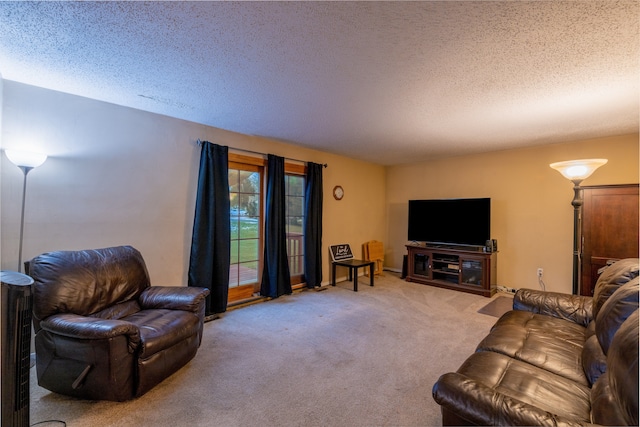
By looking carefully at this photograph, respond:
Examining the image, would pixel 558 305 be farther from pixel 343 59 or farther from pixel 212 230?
pixel 212 230

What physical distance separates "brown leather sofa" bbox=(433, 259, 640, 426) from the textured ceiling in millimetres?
1438

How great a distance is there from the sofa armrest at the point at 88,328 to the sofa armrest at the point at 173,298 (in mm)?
533

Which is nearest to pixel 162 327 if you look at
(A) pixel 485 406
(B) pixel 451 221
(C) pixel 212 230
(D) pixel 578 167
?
(C) pixel 212 230

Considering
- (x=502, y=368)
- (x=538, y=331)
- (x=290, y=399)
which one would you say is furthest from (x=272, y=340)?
(x=538, y=331)

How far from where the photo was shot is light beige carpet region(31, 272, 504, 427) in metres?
1.77

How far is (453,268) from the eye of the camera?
482 centimetres

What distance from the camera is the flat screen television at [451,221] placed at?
460 centimetres

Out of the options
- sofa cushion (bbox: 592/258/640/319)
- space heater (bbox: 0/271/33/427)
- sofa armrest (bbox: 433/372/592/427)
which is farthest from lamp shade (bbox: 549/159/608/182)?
space heater (bbox: 0/271/33/427)

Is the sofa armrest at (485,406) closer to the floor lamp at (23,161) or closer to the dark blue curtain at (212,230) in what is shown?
the dark blue curtain at (212,230)

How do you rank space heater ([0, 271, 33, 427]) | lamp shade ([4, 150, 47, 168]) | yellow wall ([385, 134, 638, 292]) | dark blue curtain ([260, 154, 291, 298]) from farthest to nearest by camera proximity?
dark blue curtain ([260, 154, 291, 298])
yellow wall ([385, 134, 638, 292])
lamp shade ([4, 150, 47, 168])
space heater ([0, 271, 33, 427])

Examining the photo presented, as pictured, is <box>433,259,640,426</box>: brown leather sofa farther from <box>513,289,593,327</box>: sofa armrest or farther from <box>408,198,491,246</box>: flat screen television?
<box>408,198,491,246</box>: flat screen television

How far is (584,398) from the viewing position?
133cm

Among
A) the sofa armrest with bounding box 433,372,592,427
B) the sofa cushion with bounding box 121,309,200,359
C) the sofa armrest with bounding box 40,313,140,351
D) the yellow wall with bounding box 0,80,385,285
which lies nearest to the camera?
the sofa armrest with bounding box 433,372,592,427

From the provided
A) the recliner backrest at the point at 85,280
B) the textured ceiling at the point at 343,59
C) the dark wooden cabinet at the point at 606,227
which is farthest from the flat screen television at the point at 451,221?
the recliner backrest at the point at 85,280
